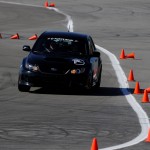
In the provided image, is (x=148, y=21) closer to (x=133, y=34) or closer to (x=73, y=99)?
(x=133, y=34)

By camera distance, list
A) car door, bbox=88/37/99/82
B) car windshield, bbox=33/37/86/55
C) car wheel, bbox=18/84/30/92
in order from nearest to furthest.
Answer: car wheel, bbox=18/84/30/92 < car door, bbox=88/37/99/82 < car windshield, bbox=33/37/86/55

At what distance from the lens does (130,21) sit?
47375mm

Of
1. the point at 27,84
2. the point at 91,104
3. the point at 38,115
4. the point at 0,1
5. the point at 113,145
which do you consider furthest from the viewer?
the point at 0,1

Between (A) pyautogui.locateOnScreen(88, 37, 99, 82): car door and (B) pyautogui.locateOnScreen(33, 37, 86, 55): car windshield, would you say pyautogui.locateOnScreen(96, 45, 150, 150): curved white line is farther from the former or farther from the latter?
(B) pyautogui.locateOnScreen(33, 37, 86, 55): car windshield

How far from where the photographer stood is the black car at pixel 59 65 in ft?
69.5

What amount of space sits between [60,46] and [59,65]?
1.17 meters

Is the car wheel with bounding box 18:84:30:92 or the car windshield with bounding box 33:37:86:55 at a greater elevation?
the car windshield with bounding box 33:37:86:55

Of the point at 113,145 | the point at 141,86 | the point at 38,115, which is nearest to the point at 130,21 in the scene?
the point at 141,86

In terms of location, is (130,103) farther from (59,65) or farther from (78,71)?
(59,65)

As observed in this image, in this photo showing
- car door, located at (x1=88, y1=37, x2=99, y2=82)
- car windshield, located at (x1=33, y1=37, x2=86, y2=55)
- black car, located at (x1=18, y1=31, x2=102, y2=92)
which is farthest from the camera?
car windshield, located at (x1=33, y1=37, x2=86, y2=55)

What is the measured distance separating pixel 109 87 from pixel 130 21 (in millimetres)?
24497

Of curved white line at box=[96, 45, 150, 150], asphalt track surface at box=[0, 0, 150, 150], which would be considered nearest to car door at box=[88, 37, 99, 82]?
asphalt track surface at box=[0, 0, 150, 150]

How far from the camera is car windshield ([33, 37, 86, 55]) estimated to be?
22216 millimetres

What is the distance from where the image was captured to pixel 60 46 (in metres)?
22.3
